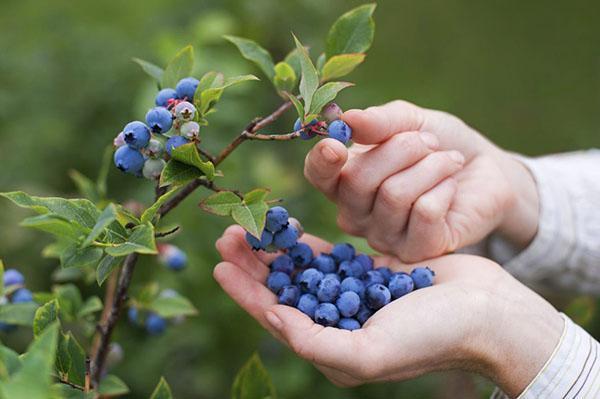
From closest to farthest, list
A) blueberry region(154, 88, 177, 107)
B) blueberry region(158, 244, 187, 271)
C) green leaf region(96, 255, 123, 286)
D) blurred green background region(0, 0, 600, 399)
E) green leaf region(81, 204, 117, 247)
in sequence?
green leaf region(81, 204, 117, 247)
green leaf region(96, 255, 123, 286)
blueberry region(154, 88, 177, 107)
blueberry region(158, 244, 187, 271)
blurred green background region(0, 0, 600, 399)

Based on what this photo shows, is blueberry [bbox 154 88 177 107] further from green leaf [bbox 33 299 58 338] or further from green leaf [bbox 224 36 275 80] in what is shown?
green leaf [bbox 33 299 58 338]

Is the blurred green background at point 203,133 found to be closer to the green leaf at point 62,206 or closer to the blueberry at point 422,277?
the blueberry at point 422,277

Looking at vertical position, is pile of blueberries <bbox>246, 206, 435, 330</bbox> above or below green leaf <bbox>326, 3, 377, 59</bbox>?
below

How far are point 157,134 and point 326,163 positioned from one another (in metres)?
0.25

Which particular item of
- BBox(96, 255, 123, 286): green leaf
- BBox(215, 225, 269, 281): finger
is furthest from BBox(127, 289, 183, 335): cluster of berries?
BBox(96, 255, 123, 286): green leaf

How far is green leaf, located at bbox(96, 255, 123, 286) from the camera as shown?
86cm

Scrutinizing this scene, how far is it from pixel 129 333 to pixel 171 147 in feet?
3.78

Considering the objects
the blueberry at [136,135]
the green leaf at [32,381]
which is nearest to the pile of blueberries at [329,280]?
the blueberry at [136,135]

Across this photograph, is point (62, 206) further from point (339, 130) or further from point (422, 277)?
point (422, 277)

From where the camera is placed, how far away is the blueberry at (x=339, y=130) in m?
1.02

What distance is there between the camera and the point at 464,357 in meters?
1.06

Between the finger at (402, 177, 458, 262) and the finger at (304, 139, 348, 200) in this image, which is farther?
the finger at (402, 177, 458, 262)

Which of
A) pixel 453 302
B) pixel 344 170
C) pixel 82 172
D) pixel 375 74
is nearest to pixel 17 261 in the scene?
pixel 82 172

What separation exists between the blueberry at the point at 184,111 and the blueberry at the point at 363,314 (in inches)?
14.8
